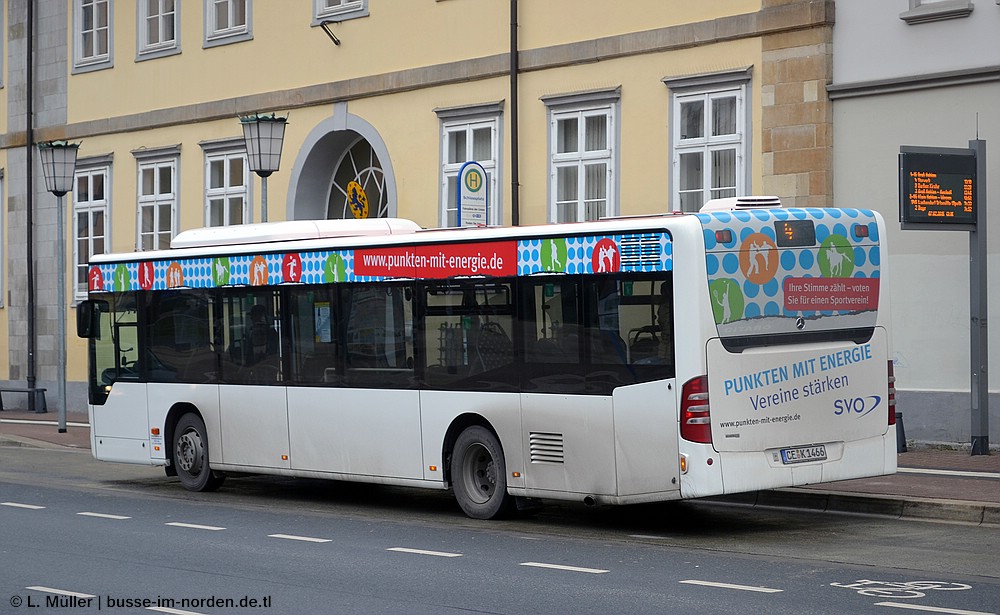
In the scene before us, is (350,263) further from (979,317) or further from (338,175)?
(338,175)

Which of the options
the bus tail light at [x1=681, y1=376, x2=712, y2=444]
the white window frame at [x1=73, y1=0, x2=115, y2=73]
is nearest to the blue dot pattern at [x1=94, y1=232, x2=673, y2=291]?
the bus tail light at [x1=681, y1=376, x2=712, y2=444]

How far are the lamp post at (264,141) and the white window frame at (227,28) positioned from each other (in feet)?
23.0

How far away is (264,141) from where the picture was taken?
22.5 meters

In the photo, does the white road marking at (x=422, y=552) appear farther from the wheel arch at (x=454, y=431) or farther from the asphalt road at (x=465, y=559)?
the wheel arch at (x=454, y=431)

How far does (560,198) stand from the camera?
2369 cm

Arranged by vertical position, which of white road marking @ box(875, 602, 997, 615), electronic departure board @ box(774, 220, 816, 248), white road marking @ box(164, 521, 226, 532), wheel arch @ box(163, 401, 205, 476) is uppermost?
electronic departure board @ box(774, 220, 816, 248)

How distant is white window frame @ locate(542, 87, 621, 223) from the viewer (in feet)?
74.9

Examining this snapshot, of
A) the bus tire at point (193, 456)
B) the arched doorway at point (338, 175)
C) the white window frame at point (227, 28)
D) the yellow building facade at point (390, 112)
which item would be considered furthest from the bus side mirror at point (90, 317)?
the white window frame at point (227, 28)

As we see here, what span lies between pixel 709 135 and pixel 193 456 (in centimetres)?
835

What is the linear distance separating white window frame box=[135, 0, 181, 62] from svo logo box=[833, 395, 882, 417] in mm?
20577

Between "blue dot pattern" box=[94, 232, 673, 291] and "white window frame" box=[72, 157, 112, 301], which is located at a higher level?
"white window frame" box=[72, 157, 112, 301]

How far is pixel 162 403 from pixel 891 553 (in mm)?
9298

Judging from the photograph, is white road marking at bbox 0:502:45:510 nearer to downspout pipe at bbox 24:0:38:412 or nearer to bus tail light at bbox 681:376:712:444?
bus tail light at bbox 681:376:712:444

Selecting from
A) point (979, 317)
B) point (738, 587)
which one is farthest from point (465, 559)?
point (979, 317)
